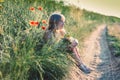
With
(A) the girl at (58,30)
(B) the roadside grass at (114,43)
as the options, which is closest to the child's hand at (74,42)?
(A) the girl at (58,30)

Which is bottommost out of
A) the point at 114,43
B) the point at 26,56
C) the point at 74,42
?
the point at 114,43

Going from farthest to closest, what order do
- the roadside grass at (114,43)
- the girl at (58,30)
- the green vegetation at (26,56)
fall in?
the roadside grass at (114,43) < the girl at (58,30) < the green vegetation at (26,56)

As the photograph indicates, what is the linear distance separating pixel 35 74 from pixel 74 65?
1.83 meters

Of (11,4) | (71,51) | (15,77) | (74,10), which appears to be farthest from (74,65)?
(74,10)

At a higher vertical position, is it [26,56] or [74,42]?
[26,56]

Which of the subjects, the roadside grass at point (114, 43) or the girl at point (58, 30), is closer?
the girl at point (58, 30)

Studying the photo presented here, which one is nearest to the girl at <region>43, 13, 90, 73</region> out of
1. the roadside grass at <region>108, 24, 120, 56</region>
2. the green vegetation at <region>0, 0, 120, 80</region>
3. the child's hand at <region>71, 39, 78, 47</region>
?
the child's hand at <region>71, 39, 78, 47</region>

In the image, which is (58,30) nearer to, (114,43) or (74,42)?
(74,42)

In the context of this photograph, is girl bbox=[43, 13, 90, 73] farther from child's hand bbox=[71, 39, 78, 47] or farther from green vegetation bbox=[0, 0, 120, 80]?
green vegetation bbox=[0, 0, 120, 80]

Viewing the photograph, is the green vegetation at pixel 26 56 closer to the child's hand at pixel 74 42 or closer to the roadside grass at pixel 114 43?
the child's hand at pixel 74 42

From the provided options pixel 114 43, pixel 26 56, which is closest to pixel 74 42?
pixel 26 56

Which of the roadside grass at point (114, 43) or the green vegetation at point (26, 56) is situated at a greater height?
the green vegetation at point (26, 56)

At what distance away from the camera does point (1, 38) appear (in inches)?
270

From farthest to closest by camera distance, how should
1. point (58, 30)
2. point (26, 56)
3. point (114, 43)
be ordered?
1. point (114, 43)
2. point (58, 30)
3. point (26, 56)
